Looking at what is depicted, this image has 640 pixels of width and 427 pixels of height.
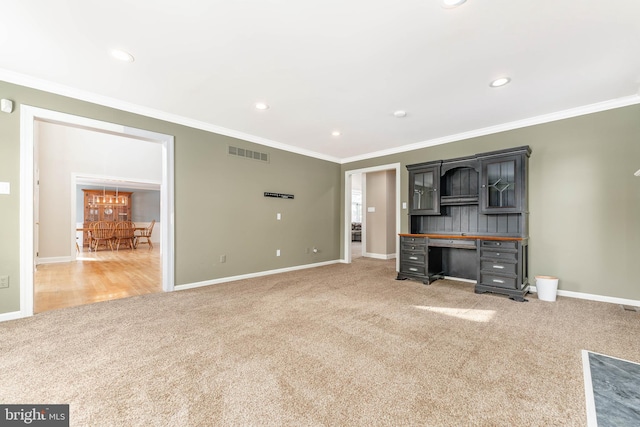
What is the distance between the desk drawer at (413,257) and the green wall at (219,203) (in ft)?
6.78

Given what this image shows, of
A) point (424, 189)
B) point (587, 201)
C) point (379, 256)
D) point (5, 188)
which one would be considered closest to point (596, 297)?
point (587, 201)

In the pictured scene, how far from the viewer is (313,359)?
208 centimetres

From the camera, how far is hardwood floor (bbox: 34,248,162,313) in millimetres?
3613

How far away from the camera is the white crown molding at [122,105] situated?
2.93 m

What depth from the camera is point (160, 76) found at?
2.91 meters

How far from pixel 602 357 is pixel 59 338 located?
4.55m

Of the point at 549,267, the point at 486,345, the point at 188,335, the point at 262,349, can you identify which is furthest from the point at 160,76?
the point at 549,267

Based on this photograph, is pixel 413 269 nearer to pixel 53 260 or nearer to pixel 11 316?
pixel 11 316

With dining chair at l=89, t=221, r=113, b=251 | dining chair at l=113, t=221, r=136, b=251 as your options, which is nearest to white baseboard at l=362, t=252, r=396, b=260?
dining chair at l=113, t=221, r=136, b=251

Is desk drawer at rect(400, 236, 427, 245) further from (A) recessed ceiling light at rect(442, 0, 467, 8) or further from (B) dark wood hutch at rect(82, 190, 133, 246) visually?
(B) dark wood hutch at rect(82, 190, 133, 246)

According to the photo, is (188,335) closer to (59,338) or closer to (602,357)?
(59,338)

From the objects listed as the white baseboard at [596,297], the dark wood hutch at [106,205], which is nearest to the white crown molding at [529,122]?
the white baseboard at [596,297]

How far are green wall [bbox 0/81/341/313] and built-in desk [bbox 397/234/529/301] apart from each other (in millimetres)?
2202

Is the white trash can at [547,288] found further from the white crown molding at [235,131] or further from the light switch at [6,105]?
the light switch at [6,105]
